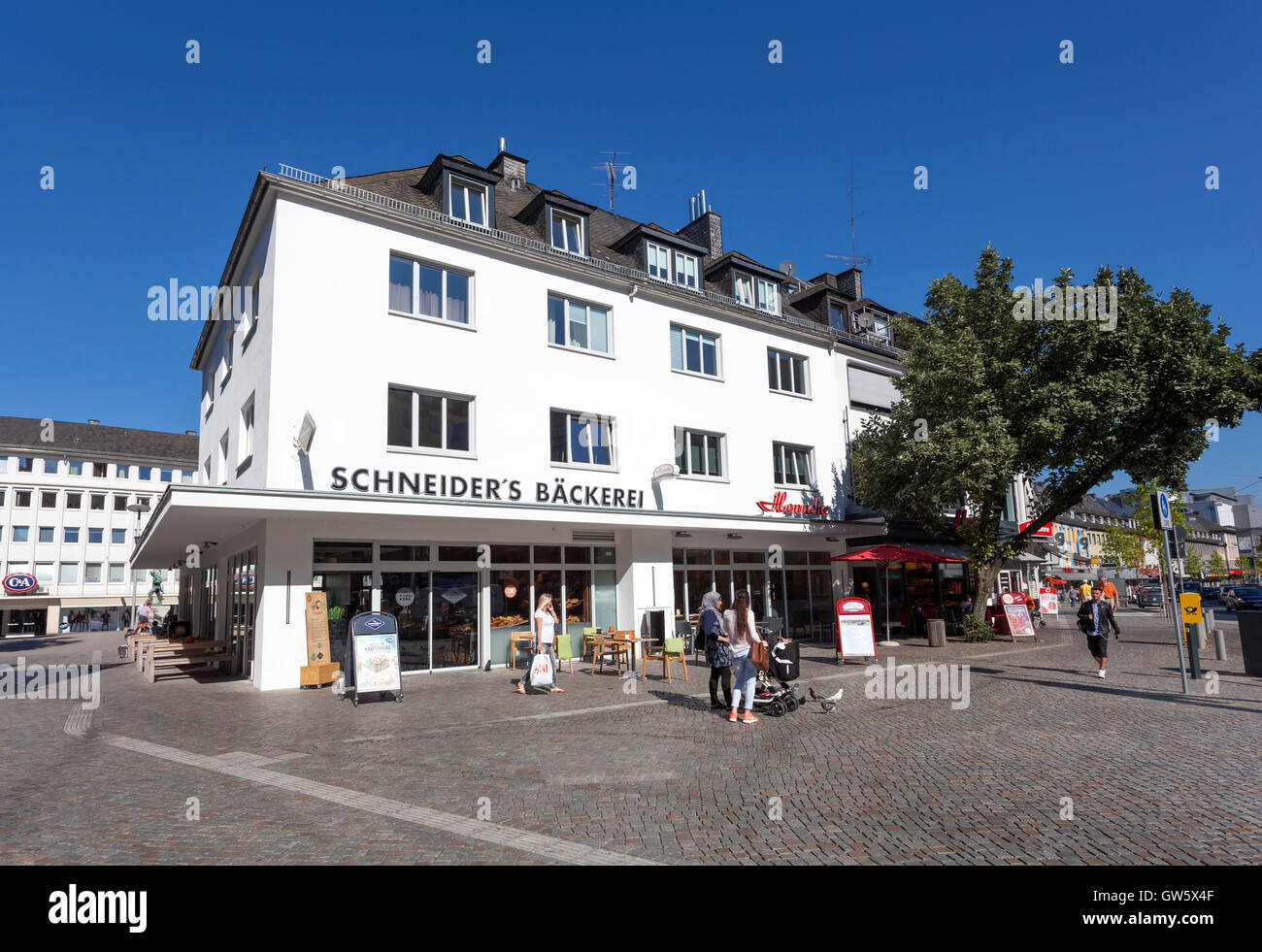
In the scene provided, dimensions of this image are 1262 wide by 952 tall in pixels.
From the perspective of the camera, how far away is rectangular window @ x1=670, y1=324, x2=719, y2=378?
21.0 metres

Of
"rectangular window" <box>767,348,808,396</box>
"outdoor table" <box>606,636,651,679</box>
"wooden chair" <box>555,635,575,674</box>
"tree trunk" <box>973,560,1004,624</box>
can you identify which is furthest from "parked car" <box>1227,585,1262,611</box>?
"wooden chair" <box>555,635,575,674</box>

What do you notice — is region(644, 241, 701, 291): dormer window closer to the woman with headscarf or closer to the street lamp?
the woman with headscarf

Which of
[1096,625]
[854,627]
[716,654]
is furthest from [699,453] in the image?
[716,654]

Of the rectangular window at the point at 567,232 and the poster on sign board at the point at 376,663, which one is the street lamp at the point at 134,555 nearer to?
the poster on sign board at the point at 376,663

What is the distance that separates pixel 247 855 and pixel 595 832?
2411 millimetres

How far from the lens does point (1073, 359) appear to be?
18578mm

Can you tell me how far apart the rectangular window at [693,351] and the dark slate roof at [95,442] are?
2501 inches

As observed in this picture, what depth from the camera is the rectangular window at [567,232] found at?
19.5m

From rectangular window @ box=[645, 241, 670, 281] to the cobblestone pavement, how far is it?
1325 centimetres

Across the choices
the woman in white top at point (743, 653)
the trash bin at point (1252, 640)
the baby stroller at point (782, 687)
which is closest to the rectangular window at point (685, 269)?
the baby stroller at point (782, 687)
